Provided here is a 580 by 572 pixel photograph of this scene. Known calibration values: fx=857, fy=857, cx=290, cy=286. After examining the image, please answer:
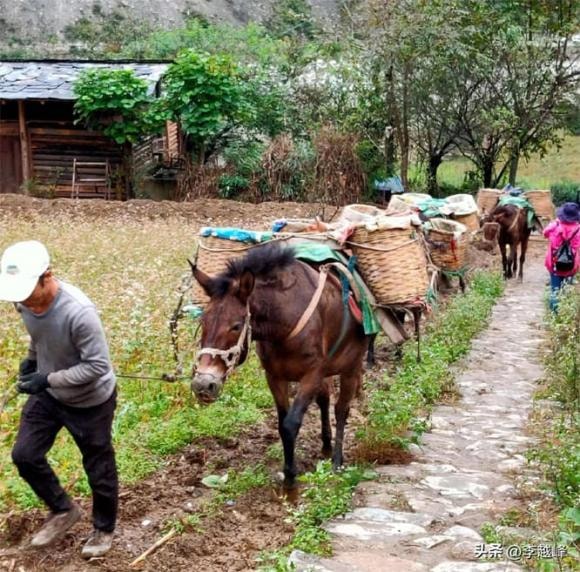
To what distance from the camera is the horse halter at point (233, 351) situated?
5160mm

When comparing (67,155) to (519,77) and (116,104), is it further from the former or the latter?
(519,77)

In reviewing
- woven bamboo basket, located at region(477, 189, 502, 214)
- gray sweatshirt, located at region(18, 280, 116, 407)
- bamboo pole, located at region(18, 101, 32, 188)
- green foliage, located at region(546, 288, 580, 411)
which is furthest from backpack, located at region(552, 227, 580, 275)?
bamboo pole, located at region(18, 101, 32, 188)

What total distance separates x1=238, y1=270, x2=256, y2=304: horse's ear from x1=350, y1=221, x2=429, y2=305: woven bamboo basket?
6.63 ft

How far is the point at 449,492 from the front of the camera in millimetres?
5945

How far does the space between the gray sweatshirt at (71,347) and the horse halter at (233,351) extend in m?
0.71

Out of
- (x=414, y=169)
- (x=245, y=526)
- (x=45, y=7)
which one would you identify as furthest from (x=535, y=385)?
(x=45, y=7)

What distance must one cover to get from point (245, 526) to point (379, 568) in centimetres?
107

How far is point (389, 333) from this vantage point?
746 cm

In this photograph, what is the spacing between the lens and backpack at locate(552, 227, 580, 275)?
11.6 metres

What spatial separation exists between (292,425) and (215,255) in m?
1.66

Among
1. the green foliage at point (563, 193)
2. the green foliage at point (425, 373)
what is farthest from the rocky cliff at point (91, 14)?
the green foliage at point (425, 373)

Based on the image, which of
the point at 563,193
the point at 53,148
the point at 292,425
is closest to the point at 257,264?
the point at 292,425

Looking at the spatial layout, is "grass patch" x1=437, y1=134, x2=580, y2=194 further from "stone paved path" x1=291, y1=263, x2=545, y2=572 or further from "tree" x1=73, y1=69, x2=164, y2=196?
"stone paved path" x1=291, y1=263, x2=545, y2=572

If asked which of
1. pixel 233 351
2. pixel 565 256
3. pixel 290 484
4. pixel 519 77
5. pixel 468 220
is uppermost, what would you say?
pixel 519 77
